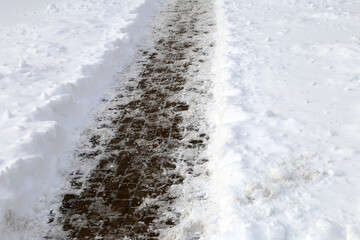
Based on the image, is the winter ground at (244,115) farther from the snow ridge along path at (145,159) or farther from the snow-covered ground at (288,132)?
the snow ridge along path at (145,159)

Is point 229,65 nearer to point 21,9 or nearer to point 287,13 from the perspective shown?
point 287,13

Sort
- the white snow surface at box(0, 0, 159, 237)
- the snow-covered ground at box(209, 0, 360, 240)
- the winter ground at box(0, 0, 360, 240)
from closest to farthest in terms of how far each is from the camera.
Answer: the snow-covered ground at box(209, 0, 360, 240), the winter ground at box(0, 0, 360, 240), the white snow surface at box(0, 0, 159, 237)

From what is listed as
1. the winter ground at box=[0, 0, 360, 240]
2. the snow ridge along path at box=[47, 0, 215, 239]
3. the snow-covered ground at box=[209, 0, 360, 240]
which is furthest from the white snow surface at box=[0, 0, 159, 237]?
the snow-covered ground at box=[209, 0, 360, 240]

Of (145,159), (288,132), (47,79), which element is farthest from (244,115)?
(47,79)

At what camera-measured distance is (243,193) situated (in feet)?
11.8

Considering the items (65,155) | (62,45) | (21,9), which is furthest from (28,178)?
(21,9)

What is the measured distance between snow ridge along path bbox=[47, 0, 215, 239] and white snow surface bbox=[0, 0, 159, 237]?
0.92ft

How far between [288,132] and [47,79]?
3809mm

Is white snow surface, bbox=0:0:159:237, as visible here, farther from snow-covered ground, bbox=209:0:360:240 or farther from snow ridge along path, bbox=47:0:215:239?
snow-covered ground, bbox=209:0:360:240

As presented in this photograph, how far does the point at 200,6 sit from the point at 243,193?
26.5ft

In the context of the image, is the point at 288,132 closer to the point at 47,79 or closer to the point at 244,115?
the point at 244,115

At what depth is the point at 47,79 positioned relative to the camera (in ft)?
20.1

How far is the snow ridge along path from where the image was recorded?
3.69 metres

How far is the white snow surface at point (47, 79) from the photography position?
3.96 meters
